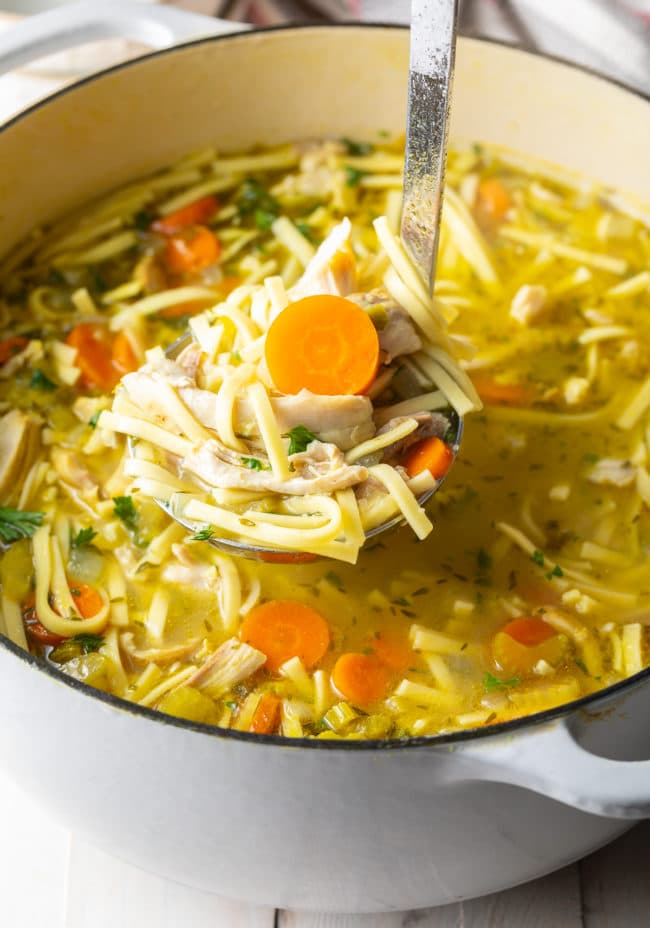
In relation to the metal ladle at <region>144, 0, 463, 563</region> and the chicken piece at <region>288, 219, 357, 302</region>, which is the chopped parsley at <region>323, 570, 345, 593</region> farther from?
the chicken piece at <region>288, 219, 357, 302</region>

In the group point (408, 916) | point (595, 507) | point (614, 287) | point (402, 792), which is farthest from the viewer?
point (614, 287)

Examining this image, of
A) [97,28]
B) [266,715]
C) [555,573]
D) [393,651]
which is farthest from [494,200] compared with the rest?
[266,715]

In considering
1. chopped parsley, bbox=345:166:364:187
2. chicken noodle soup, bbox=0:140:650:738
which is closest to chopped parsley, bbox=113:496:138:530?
chicken noodle soup, bbox=0:140:650:738

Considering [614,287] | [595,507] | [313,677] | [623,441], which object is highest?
[614,287]

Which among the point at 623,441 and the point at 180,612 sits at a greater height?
the point at 623,441

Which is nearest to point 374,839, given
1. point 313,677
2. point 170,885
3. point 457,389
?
point 313,677

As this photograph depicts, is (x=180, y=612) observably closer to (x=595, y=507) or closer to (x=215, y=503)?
(x=215, y=503)

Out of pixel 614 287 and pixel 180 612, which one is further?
pixel 614 287
